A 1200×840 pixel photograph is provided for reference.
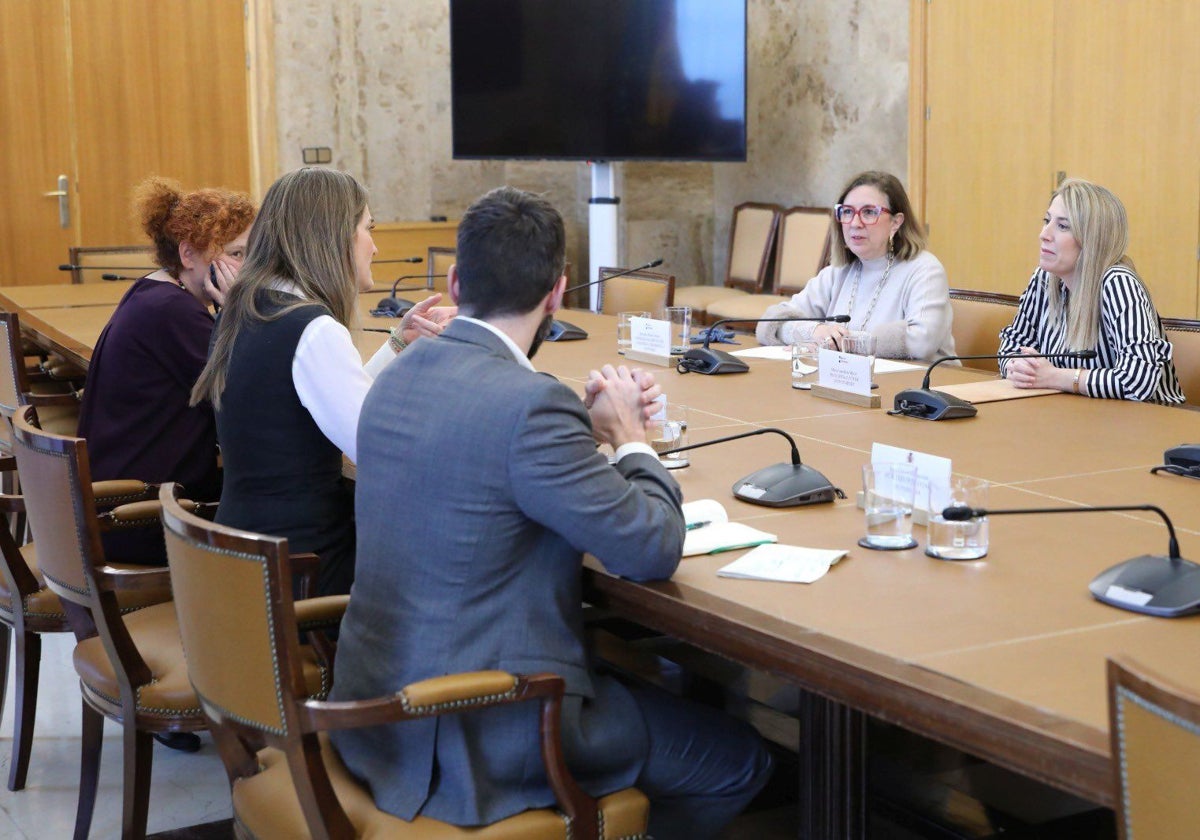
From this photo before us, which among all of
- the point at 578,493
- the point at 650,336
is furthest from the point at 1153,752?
the point at 650,336

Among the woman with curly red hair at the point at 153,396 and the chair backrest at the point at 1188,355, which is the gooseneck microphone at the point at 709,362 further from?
the woman with curly red hair at the point at 153,396

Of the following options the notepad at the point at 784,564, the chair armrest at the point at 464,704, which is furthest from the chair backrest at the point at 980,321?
the chair armrest at the point at 464,704

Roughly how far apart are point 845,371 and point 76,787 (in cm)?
197

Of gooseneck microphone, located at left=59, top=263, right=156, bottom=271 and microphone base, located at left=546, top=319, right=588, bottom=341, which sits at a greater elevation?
gooseneck microphone, located at left=59, top=263, right=156, bottom=271

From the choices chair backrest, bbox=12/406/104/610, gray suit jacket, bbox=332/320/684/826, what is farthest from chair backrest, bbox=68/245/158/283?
gray suit jacket, bbox=332/320/684/826

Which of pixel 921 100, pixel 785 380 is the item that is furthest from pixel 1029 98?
pixel 785 380

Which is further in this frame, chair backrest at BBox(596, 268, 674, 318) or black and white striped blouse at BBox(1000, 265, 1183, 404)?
chair backrest at BBox(596, 268, 674, 318)

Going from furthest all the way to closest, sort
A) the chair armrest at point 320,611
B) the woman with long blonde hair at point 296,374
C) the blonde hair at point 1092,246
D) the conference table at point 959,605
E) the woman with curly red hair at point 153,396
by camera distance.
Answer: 1. the blonde hair at point 1092,246
2. the woman with curly red hair at point 153,396
3. the woman with long blonde hair at point 296,374
4. the chair armrest at point 320,611
5. the conference table at point 959,605

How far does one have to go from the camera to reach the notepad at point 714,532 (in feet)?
6.75

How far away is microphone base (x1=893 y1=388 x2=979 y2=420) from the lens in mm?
3062

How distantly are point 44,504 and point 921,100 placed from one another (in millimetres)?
5542

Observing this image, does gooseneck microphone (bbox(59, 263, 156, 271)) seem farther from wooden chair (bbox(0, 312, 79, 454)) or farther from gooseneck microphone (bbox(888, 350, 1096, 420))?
gooseneck microphone (bbox(888, 350, 1096, 420))

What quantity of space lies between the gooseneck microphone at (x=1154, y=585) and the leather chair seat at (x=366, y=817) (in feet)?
2.19

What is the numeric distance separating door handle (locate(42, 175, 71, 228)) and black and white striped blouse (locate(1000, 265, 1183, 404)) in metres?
6.62
